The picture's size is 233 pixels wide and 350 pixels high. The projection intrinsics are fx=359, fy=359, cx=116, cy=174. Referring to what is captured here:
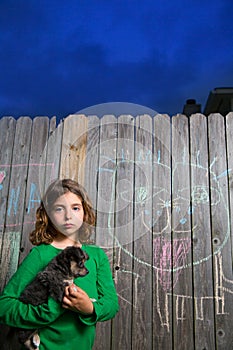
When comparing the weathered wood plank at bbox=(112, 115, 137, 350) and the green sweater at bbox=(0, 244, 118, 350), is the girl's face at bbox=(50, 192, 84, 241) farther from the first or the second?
the weathered wood plank at bbox=(112, 115, 137, 350)

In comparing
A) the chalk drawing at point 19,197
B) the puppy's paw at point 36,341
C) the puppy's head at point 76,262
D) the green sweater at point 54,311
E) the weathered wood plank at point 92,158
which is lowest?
the puppy's paw at point 36,341

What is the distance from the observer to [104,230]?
9.70 feet

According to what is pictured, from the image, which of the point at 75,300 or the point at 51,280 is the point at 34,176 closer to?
the point at 51,280

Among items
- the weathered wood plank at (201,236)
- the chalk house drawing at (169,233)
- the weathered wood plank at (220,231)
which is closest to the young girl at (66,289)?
the chalk house drawing at (169,233)

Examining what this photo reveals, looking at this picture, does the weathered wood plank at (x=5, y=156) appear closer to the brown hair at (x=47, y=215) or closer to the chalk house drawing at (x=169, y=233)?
the chalk house drawing at (x=169, y=233)

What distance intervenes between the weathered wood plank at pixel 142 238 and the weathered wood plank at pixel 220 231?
1.69 feet

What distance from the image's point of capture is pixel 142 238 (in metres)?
2.92

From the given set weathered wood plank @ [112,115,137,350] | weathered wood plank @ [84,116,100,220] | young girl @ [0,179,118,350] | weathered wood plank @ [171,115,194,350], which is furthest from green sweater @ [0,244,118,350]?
weathered wood plank @ [84,116,100,220]

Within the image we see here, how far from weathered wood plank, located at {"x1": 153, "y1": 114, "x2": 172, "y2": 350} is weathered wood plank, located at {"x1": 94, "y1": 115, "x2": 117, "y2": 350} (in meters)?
0.35

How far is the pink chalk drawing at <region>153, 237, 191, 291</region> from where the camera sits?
2814 mm

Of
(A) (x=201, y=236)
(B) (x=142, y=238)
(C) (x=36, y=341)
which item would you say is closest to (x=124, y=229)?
(B) (x=142, y=238)

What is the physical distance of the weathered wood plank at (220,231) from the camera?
107 inches

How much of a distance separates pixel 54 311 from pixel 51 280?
15 cm

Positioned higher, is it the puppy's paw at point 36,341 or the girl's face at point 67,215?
the girl's face at point 67,215
